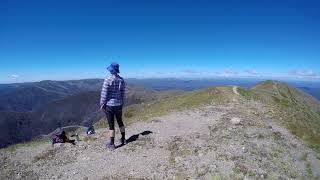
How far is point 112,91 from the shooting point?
17234 mm

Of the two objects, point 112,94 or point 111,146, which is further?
point 111,146

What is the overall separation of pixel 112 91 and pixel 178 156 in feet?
14.6

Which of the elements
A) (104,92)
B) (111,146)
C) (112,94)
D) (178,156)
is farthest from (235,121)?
(104,92)

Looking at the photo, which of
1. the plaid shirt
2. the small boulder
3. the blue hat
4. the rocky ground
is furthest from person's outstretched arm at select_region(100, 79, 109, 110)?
the small boulder

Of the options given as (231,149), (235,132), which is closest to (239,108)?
(235,132)

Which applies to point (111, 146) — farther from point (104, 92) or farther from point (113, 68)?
point (113, 68)

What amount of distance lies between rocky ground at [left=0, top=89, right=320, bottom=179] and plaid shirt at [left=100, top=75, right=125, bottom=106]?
7.83 ft

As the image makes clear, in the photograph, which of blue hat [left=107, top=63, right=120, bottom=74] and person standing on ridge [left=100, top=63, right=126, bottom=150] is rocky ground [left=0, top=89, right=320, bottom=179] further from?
blue hat [left=107, top=63, right=120, bottom=74]

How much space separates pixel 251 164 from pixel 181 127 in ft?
25.5

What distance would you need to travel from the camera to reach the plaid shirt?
17.0 metres

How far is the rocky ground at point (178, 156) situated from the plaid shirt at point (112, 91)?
239 cm

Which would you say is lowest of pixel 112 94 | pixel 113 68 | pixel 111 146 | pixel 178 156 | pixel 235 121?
pixel 178 156

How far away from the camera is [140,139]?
1936 cm

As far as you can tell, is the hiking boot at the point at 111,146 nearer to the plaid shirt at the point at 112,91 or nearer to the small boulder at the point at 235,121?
the plaid shirt at the point at 112,91
